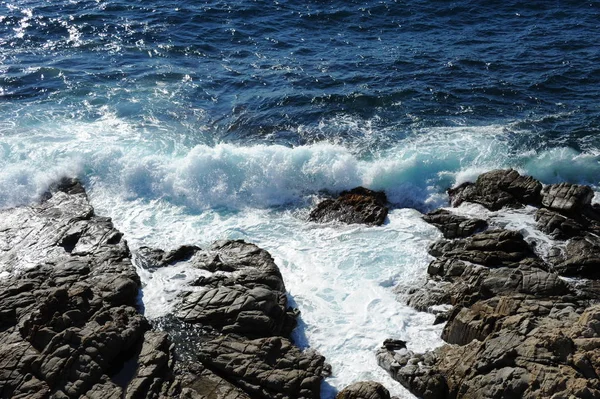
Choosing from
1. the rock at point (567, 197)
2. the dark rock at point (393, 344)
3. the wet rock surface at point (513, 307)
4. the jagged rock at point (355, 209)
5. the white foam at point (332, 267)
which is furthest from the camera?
the jagged rock at point (355, 209)

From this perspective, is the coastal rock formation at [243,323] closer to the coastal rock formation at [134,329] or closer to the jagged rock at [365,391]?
the coastal rock formation at [134,329]

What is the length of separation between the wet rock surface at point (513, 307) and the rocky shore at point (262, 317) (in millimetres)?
43

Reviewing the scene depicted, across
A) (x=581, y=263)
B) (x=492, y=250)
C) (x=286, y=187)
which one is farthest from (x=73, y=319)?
(x=581, y=263)

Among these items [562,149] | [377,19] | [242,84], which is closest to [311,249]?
[562,149]

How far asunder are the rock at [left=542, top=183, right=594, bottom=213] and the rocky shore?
0.20 ft

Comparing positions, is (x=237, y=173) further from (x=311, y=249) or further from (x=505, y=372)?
(x=505, y=372)

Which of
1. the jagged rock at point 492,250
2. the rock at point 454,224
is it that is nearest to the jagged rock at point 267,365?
the jagged rock at point 492,250

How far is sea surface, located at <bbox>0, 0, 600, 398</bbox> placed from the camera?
21.0 metres

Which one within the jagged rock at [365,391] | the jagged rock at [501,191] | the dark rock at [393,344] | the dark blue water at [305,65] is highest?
the dark blue water at [305,65]

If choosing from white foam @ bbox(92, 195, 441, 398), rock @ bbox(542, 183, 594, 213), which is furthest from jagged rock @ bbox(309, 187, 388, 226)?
rock @ bbox(542, 183, 594, 213)

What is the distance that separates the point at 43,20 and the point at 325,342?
1348 inches

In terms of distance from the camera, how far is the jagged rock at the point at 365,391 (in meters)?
14.8

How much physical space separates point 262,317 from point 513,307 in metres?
6.98

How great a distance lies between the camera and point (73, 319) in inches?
661
